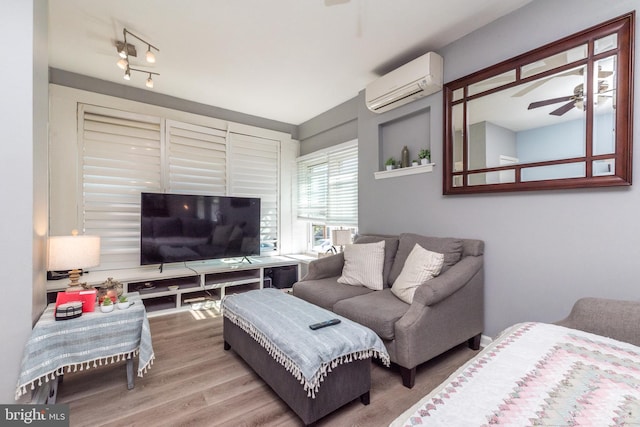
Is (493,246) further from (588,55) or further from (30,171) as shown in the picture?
(30,171)

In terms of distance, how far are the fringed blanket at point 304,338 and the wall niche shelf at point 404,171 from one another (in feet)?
5.70

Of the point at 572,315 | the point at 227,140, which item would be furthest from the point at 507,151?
the point at 227,140

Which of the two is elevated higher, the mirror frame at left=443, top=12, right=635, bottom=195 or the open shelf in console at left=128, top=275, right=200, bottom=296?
the mirror frame at left=443, top=12, right=635, bottom=195

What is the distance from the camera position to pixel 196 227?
3.54m

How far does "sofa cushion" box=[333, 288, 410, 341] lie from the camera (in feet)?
6.35

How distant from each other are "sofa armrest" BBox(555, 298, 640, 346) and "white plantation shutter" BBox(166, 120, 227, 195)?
3896mm

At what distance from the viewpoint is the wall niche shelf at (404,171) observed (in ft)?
9.18

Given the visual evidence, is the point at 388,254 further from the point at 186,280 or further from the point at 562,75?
the point at 186,280

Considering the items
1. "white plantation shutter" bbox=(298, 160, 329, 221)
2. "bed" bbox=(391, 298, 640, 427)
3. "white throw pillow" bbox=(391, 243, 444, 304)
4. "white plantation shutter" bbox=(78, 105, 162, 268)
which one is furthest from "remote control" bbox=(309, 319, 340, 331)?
"white plantation shutter" bbox=(78, 105, 162, 268)

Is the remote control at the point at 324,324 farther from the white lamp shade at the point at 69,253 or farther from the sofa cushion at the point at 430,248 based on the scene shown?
the white lamp shade at the point at 69,253

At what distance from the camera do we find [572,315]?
1.51 metres

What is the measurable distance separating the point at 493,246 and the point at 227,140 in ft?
11.7

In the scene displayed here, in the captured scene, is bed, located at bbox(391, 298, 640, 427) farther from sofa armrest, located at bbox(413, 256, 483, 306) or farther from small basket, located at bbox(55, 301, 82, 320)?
small basket, located at bbox(55, 301, 82, 320)

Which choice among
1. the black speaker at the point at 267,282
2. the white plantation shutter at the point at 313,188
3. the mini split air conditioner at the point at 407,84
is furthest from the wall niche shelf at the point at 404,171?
the black speaker at the point at 267,282
